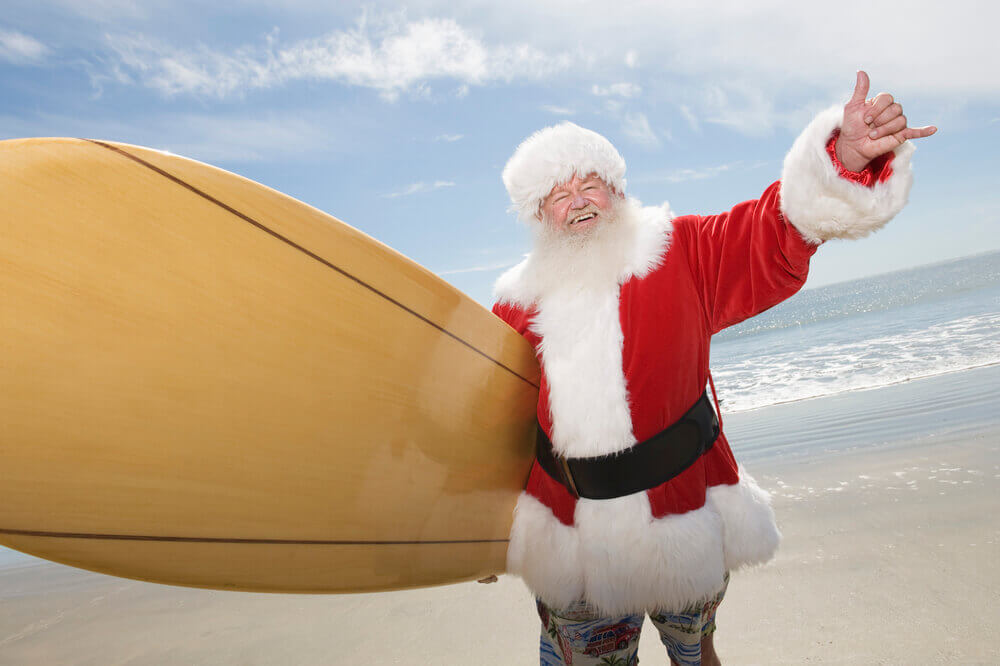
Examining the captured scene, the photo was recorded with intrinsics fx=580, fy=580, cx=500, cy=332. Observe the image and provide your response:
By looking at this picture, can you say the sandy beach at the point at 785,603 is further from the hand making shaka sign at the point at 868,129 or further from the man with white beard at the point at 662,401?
the hand making shaka sign at the point at 868,129

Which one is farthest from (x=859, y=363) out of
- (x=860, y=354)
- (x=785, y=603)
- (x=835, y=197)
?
(x=835, y=197)

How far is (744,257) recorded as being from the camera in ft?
4.23

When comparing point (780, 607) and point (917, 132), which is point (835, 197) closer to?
point (917, 132)

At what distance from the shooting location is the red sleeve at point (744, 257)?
122 centimetres

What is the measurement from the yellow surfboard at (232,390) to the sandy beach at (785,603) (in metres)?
1.14

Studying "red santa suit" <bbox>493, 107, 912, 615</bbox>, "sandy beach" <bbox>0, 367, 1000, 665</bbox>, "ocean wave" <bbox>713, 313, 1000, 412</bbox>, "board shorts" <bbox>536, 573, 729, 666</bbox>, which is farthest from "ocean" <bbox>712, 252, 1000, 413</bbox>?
"red santa suit" <bbox>493, 107, 912, 615</bbox>

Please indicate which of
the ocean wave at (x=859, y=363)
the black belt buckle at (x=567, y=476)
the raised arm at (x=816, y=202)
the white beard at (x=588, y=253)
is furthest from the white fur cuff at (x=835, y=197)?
the ocean wave at (x=859, y=363)

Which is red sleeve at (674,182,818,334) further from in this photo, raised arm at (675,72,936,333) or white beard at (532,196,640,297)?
white beard at (532,196,640,297)

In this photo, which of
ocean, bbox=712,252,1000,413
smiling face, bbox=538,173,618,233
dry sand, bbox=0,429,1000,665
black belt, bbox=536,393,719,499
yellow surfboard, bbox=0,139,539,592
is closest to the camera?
yellow surfboard, bbox=0,139,539,592

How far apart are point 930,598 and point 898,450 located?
75.6 inches

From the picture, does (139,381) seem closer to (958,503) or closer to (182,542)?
(182,542)

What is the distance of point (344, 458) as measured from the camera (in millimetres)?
1336

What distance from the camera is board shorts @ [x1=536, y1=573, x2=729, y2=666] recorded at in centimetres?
138

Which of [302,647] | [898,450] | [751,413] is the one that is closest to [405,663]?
[302,647]
